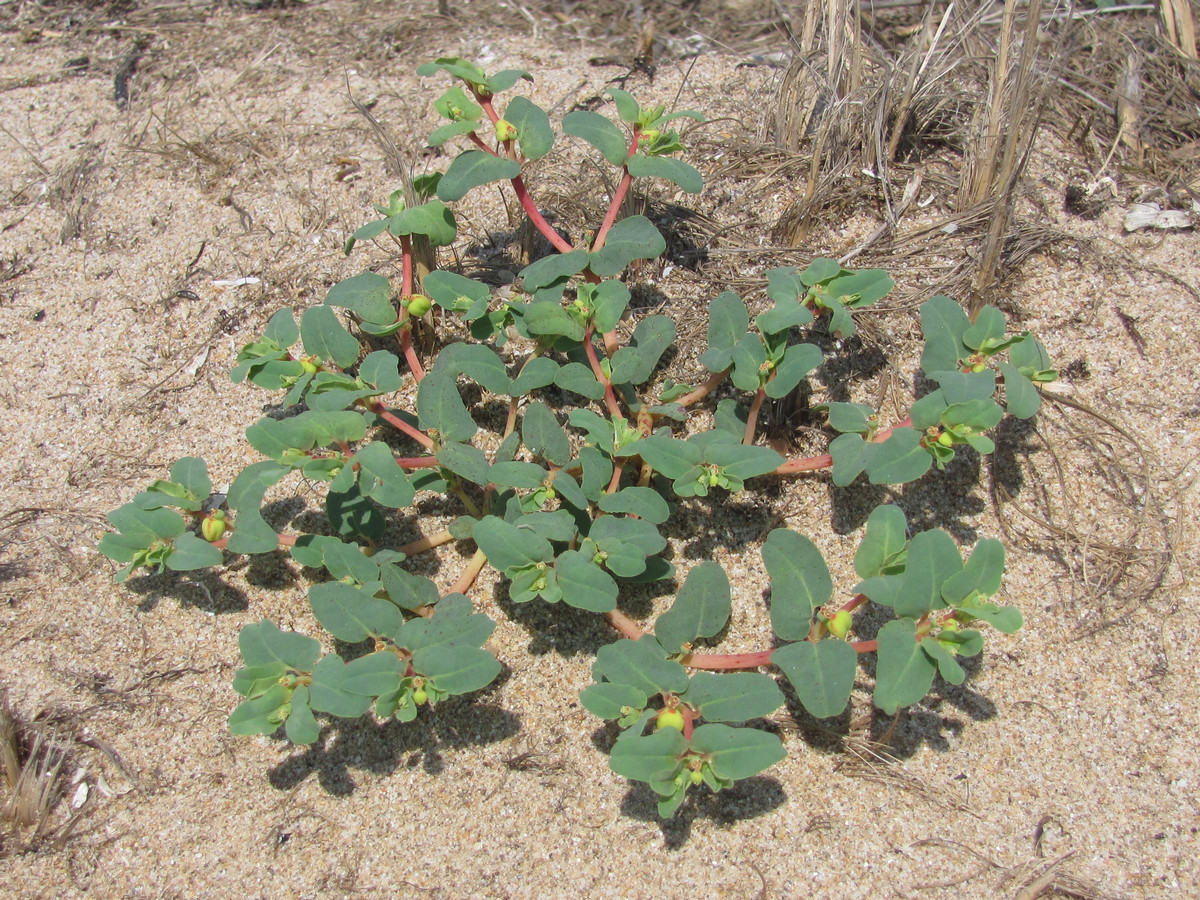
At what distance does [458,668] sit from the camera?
2.12 m

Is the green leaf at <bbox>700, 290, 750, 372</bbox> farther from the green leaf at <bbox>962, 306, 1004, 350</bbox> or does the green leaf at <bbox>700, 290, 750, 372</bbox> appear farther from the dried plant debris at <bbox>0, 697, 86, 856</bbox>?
the dried plant debris at <bbox>0, 697, 86, 856</bbox>

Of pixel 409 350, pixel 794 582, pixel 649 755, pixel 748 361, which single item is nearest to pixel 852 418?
pixel 748 361

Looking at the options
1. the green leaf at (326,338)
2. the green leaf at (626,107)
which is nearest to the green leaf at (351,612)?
the green leaf at (326,338)

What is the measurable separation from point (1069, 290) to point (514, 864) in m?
2.60

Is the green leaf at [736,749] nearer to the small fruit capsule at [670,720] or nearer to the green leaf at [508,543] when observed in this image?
Answer: the small fruit capsule at [670,720]

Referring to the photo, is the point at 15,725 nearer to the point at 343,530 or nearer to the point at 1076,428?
the point at 343,530

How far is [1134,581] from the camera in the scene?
2.66 meters

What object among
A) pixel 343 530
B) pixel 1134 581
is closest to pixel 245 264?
pixel 343 530

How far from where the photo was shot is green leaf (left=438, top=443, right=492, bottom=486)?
7.69ft

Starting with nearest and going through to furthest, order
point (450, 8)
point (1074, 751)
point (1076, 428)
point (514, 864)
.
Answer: point (514, 864) → point (1074, 751) → point (1076, 428) → point (450, 8)

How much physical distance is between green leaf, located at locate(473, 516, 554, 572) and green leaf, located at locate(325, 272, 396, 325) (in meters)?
0.87

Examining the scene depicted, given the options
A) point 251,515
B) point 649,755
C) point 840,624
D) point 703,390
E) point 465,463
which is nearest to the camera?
point 649,755

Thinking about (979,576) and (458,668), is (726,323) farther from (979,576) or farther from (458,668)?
(458,668)

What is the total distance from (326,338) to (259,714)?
1109mm
